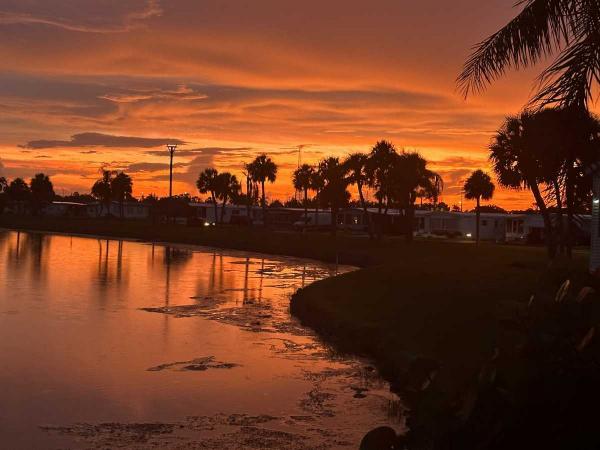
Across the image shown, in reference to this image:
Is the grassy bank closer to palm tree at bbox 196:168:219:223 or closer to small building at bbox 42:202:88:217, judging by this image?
palm tree at bbox 196:168:219:223

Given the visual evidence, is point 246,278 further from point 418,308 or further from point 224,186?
point 224,186

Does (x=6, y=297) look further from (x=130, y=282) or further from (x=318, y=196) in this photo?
(x=318, y=196)

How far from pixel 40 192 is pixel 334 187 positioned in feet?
355

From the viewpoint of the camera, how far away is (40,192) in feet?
580

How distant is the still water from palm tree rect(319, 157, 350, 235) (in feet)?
170

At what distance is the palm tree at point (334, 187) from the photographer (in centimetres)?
8119

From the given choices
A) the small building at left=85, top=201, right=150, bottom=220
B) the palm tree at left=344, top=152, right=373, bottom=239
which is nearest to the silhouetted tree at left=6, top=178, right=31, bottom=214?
the small building at left=85, top=201, right=150, bottom=220

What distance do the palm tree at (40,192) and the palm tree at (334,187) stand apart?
3660 inches

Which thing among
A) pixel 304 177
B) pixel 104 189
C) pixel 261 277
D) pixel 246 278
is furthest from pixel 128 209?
pixel 246 278

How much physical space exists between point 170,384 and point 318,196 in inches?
3353

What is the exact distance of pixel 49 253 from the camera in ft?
162

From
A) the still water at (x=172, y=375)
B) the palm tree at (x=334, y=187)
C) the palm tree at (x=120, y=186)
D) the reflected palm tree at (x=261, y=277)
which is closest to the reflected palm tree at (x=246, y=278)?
the still water at (x=172, y=375)

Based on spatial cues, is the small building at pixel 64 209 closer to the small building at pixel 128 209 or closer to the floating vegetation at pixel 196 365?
the small building at pixel 128 209

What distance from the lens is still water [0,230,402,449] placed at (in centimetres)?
1121
